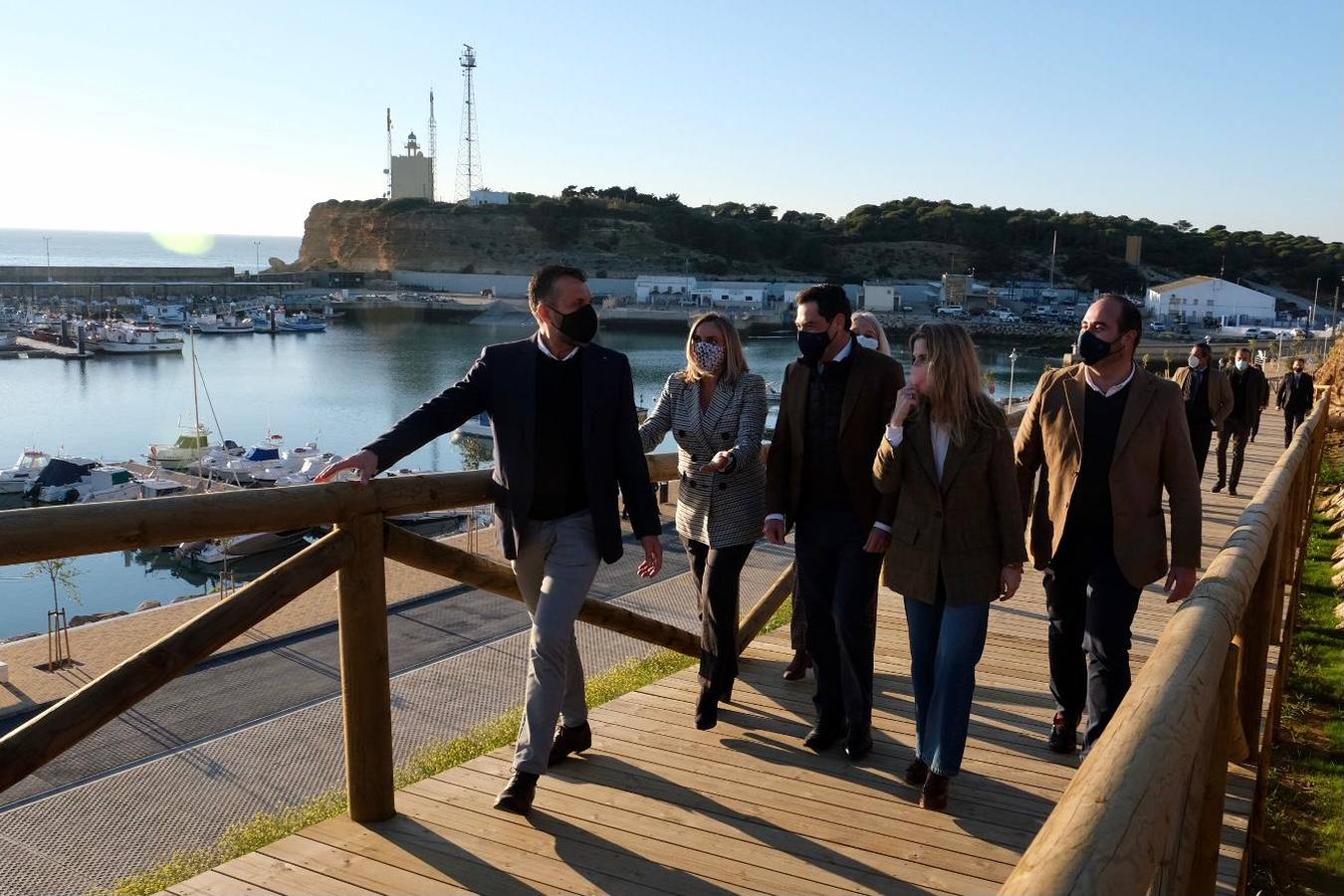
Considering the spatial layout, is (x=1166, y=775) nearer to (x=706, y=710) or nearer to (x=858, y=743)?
(x=858, y=743)

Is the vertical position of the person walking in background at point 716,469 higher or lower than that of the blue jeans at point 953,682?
higher

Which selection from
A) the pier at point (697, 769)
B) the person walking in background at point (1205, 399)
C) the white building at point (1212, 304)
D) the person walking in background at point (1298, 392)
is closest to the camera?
the pier at point (697, 769)

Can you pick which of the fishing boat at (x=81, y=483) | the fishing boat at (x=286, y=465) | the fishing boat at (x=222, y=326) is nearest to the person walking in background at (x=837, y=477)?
the fishing boat at (x=286, y=465)

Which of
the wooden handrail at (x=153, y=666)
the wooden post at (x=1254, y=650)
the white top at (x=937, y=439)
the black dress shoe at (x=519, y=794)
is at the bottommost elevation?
the black dress shoe at (x=519, y=794)

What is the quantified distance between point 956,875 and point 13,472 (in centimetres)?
4043

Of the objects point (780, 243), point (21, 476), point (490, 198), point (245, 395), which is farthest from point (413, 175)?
point (21, 476)

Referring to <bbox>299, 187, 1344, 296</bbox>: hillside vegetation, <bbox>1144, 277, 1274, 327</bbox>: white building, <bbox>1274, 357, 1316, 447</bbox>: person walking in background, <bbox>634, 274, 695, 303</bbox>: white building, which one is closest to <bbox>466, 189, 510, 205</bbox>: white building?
<bbox>299, 187, 1344, 296</bbox>: hillside vegetation

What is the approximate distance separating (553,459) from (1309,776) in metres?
3.56

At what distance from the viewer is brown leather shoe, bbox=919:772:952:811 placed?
3.58 m

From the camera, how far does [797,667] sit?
492 cm

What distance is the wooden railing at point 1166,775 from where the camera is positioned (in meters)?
1.23

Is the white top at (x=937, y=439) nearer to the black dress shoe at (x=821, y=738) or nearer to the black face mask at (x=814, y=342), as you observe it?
the black face mask at (x=814, y=342)

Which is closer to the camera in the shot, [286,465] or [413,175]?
[286,465]

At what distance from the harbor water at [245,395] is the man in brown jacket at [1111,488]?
24.6 meters
